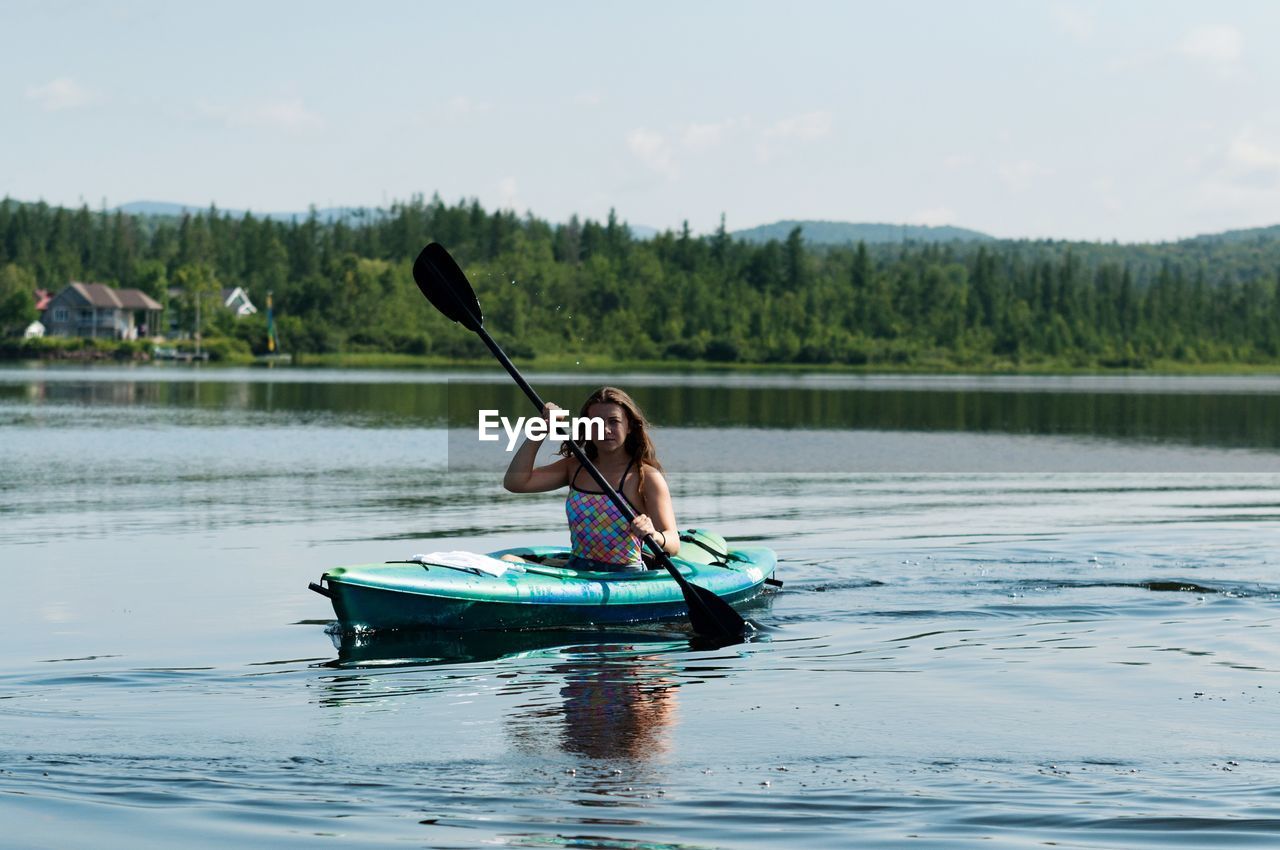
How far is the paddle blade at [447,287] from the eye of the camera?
14.0m

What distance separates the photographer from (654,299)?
160 m

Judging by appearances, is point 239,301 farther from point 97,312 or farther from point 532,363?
point 532,363

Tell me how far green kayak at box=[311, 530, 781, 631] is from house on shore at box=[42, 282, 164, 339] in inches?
5788

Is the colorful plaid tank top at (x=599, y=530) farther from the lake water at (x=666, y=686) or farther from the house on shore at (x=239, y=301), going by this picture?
the house on shore at (x=239, y=301)

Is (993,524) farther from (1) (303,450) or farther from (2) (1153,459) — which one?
(1) (303,450)

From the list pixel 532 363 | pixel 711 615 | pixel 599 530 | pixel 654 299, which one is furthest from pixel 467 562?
pixel 654 299

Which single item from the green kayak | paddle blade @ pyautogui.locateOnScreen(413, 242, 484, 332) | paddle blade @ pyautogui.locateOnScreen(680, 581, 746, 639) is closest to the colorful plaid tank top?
the green kayak

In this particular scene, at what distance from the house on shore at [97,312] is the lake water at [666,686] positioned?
134m

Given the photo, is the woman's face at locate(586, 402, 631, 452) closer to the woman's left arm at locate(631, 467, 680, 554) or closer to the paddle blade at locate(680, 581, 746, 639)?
the woman's left arm at locate(631, 467, 680, 554)

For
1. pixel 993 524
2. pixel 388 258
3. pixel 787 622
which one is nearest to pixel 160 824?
pixel 787 622

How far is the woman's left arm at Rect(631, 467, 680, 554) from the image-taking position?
40.9ft

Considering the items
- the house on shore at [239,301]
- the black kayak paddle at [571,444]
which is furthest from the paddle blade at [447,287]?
the house on shore at [239,301]

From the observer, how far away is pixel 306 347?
145 metres

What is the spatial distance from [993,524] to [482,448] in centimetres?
1809
